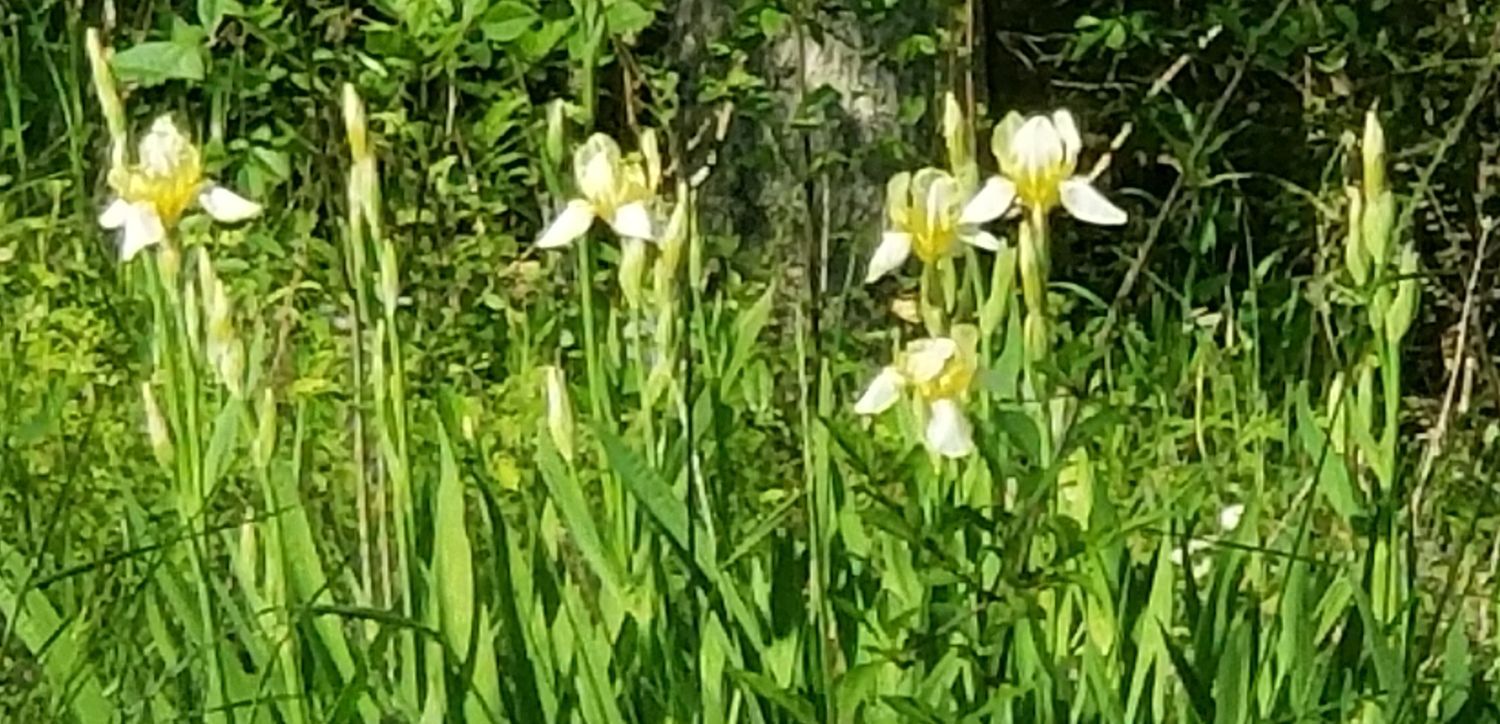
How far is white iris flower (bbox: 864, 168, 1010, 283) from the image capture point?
1.55m

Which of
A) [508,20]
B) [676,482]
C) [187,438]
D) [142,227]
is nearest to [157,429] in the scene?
[187,438]

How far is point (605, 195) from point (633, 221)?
1.5 inches

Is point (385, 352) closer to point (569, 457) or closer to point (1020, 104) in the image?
point (569, 457)

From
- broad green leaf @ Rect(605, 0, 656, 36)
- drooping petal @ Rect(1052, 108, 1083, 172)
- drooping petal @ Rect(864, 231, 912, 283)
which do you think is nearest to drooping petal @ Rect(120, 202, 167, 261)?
drooping petal @ Rect(864, 231, 912, 283)

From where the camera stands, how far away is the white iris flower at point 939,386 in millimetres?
1473

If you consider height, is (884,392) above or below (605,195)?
below

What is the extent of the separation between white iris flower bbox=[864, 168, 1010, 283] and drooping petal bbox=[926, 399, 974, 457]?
0.11 metres

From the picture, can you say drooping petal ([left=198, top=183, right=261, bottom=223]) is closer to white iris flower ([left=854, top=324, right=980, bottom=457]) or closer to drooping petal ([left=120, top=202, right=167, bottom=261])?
drooping petal ([left=120, top=202, right=167, bottom=261])

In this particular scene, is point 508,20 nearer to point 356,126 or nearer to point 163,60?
point 163,60

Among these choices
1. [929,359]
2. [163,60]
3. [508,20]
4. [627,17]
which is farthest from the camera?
[508,20]

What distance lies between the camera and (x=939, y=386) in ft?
4.87

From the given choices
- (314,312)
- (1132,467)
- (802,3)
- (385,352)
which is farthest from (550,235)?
(314,312)

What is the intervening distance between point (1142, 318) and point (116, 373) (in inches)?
59.3

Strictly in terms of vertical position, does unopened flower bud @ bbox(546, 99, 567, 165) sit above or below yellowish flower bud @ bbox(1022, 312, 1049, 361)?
above
